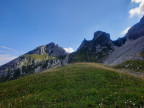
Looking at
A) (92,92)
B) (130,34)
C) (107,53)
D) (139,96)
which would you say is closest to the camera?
(139,96)

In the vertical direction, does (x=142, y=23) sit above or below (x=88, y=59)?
above

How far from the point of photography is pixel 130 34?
6388 inches

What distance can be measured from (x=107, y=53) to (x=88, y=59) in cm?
3380

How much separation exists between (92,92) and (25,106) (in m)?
7.82

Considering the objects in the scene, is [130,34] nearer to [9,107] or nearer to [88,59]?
[88,59]

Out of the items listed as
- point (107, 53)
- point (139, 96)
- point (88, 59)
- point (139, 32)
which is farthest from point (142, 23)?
point (139, 96)

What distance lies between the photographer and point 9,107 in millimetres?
12008

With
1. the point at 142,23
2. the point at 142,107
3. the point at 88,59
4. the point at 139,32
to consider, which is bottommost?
the point at 142,107

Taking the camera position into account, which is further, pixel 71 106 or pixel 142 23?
pixel 142 23

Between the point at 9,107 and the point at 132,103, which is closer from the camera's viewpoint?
the point at 132,103

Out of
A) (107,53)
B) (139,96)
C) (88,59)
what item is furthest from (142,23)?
(139,96)

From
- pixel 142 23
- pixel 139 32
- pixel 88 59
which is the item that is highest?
pixel 142 23

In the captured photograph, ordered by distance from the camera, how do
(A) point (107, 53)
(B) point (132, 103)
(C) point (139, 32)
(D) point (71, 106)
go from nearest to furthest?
(B) point (132, 103) → (D) point (71, 106) → (C) point (139, 32) → (A) point (107, 53)

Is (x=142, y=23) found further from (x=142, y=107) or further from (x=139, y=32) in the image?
(x=142, y=107)
